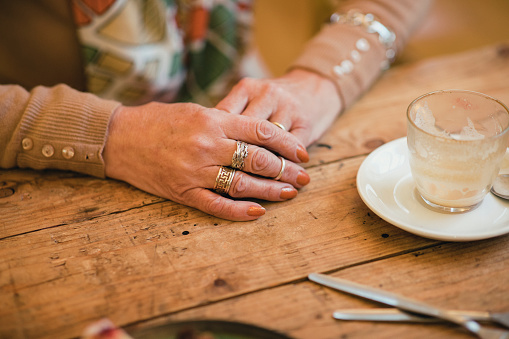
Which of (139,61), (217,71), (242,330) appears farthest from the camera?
(217,71)

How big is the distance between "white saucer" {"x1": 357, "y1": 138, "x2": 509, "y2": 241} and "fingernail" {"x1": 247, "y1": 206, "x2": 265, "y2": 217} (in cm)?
15

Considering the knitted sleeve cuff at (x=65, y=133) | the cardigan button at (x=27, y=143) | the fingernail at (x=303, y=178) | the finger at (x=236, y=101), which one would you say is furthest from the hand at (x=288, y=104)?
the cardigan button at (x=27, y=143)

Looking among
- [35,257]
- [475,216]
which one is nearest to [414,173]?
[475,216]

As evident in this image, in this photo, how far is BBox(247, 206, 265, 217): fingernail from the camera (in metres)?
0.73

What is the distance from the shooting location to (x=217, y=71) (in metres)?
1.37

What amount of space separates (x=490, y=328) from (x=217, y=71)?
1.03 meters

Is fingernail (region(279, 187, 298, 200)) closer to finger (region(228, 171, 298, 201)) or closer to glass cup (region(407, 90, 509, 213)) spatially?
finger (region(228, 171, 298, 201))

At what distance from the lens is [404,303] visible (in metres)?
0.56

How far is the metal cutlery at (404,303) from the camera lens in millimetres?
520

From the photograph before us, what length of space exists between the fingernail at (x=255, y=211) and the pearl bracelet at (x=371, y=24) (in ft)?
1.96

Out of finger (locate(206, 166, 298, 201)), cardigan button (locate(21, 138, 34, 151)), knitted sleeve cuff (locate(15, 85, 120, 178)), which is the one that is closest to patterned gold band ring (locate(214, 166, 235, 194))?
finger (locate(206, 166, 298, 201))

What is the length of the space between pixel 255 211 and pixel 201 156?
125mm

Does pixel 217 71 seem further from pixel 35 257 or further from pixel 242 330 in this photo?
pixel 242 330

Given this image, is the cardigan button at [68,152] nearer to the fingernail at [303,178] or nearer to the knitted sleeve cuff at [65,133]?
the knitted sleeve cuff at [65,133]
